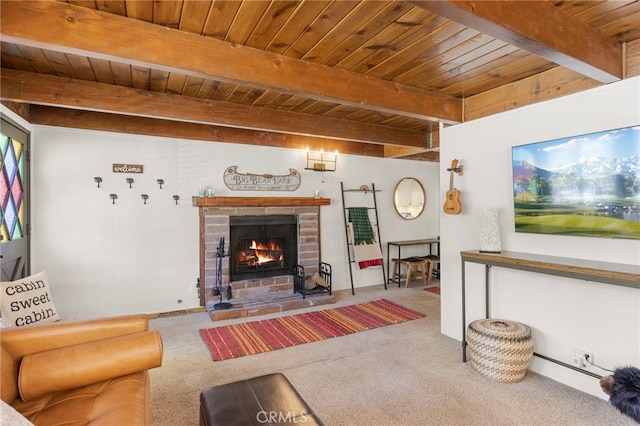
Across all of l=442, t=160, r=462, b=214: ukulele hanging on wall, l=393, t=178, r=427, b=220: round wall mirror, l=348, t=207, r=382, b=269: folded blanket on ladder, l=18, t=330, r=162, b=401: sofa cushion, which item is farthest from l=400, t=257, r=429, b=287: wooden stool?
l=18, t=330, r=162, b=401: sofa cushion

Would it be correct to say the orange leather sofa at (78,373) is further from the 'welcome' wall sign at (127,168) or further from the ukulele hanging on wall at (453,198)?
the ukulele hanging on wall at (453,198)

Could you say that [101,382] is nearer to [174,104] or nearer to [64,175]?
[174,104]

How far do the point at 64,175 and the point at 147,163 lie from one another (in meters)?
0.86

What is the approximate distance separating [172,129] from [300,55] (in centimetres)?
252

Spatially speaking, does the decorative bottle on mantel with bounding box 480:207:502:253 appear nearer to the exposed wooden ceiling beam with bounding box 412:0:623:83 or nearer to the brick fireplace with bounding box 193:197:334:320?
the exposed wooden ceiling beam with bounding box 412:0:623:83

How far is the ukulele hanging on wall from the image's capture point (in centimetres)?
313

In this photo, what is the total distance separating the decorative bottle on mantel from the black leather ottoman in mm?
2036

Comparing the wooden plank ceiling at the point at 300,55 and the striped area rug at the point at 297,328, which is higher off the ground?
the wooden plank ceiling at the point at 300,55

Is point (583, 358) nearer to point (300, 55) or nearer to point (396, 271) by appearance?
point (300, 55)

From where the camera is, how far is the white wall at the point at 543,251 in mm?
2131

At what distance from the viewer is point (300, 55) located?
2.39 m

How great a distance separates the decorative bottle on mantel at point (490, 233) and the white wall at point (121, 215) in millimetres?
2885

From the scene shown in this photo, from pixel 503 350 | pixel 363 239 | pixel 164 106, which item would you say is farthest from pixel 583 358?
pixel 164 106

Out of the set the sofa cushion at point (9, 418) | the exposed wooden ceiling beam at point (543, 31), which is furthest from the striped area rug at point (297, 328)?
the exposed wooden ceiling beam at point (543, 31)
